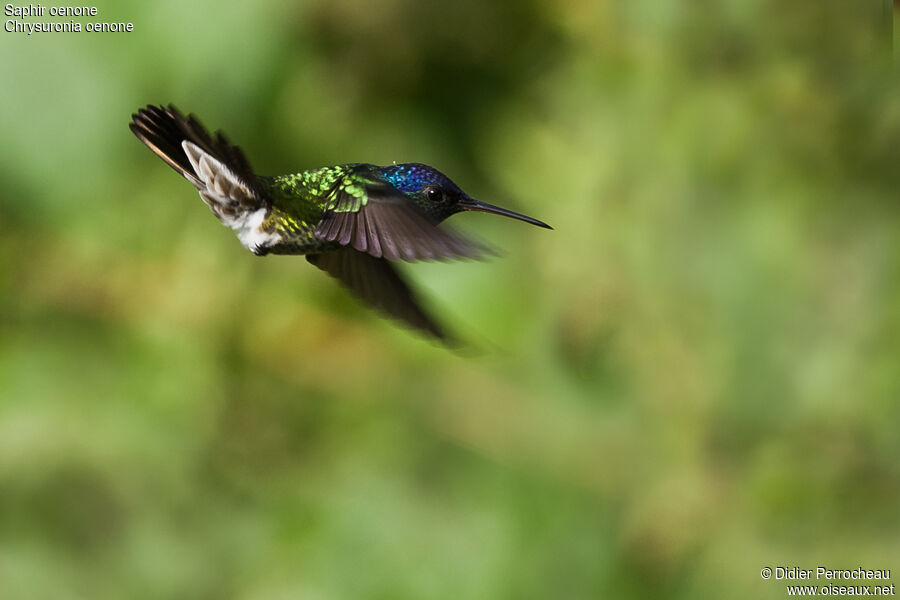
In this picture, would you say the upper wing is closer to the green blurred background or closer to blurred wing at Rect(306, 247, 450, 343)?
blurred wing at Rect(306, 247, 450, 343)

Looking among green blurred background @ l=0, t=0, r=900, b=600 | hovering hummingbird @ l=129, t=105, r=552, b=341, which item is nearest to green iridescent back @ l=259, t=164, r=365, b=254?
hovering hummingbird @ l=129, t=105, r=552, b=341

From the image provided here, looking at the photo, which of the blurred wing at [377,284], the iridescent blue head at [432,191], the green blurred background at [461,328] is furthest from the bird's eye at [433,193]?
the green blurred background at [461,328]

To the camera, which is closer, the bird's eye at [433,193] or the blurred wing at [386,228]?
the blurred wing at [386,228]

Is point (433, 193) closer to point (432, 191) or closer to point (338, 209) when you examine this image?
point (432, 191)

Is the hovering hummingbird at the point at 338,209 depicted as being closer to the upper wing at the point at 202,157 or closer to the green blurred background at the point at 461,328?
the upper wing at the point at 202,157

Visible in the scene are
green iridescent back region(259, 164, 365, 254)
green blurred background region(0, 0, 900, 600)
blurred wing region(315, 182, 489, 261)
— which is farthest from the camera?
green blurred background region(0, 0, 900, 600)

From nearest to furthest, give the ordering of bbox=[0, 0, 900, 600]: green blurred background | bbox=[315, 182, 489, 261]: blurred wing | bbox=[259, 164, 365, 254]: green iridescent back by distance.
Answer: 1. bbox=[315, 182, 489, 261]: blurred wing
2. bbox=[259, 164, 365, 254]: green iridescent back
3. bbox=[0, 0, 900, 600]: green blurred background
